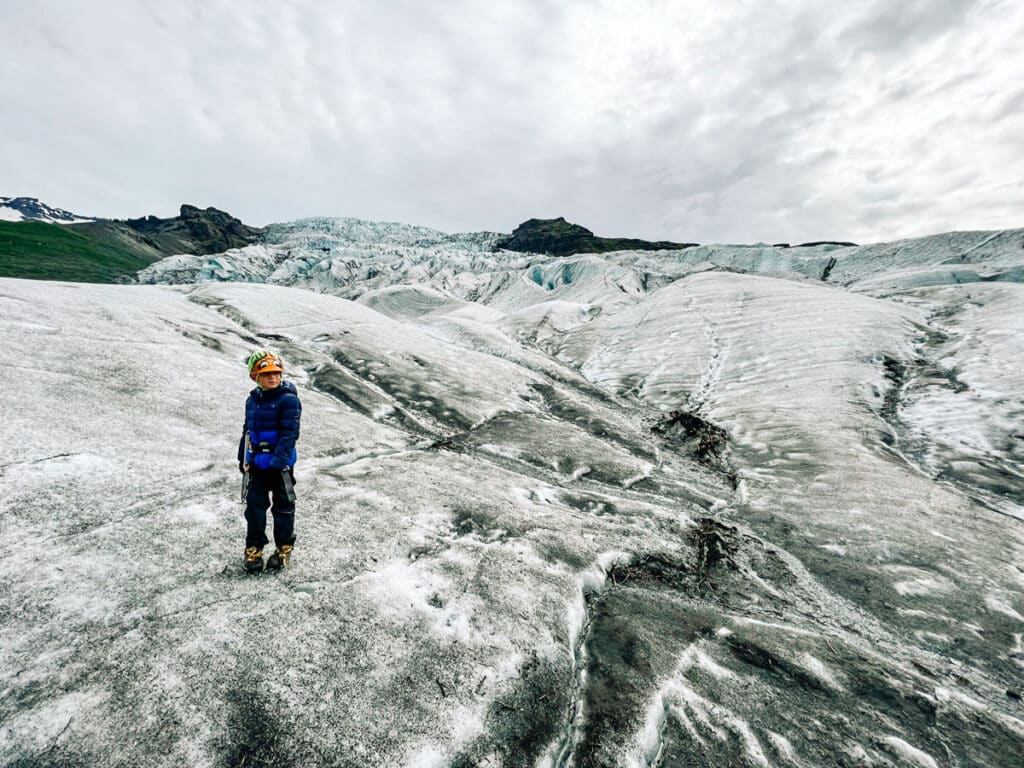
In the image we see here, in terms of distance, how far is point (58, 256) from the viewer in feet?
342

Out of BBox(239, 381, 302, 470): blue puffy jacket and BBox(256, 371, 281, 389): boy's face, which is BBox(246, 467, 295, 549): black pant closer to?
BBox(239, 381, 302, 470): blue puffy jacket

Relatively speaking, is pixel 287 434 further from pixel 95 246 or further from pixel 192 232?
pixel 192 232

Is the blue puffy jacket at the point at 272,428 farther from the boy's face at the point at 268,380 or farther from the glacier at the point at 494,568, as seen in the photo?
the glacier at the point at 494,568

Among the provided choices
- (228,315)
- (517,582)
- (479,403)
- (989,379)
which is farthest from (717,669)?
(228,315)

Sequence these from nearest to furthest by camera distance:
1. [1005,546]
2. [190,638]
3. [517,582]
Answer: [190,638], [517,582], [1005,546]

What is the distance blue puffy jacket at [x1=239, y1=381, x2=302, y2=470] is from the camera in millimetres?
5047

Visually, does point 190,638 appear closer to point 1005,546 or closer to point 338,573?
point 338,573

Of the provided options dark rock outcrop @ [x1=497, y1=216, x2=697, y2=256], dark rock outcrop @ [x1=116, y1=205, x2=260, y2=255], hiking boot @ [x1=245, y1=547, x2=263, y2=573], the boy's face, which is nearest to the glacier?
hiking boot @ [x1=245, y1=547, x2=263, y2=573]

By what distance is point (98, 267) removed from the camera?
104625mm

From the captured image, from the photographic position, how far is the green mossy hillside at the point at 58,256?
88.2m

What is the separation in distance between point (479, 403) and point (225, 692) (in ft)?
39.5

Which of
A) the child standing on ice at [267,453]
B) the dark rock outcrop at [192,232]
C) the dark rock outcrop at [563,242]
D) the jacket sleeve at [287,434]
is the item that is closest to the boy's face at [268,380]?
the child standing on ice at [267,453]

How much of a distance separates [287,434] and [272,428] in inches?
8.8

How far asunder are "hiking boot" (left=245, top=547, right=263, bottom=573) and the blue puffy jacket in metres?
1.02
